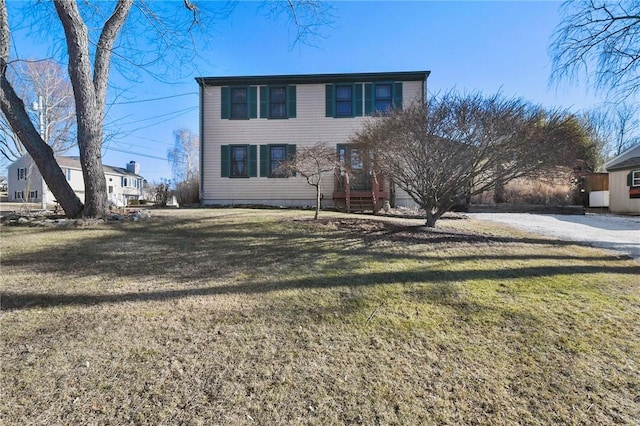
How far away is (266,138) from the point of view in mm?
14375

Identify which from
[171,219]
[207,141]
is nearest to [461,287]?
[171,219]

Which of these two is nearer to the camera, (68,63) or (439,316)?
(439,316)

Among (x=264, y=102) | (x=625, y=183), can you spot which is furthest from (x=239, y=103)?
(x=625, y=183)

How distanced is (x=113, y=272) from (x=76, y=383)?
2.47 m

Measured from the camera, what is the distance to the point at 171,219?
8.48 meters

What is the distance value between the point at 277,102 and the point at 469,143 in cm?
1013

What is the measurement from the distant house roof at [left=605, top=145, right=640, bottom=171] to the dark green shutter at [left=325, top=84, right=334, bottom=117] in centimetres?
1406

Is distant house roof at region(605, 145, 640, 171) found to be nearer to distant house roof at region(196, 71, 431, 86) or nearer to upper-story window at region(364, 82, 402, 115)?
distant house roof at region(196, 71, 431, 86)

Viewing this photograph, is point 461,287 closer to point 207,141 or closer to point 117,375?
point 117,375

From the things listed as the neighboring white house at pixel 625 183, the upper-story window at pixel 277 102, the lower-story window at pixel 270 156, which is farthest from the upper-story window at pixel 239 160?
the neighboring white house at pixel 625 183

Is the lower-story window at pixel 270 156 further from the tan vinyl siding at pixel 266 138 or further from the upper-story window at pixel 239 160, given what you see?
the upper-story window at pixel 239 160

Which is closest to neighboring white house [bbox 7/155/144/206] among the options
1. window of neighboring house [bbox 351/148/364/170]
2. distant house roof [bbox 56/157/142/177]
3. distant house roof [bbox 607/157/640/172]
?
distant house roof [bbox 56/157/142/177]

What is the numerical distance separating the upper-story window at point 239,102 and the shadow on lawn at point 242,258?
8383mm

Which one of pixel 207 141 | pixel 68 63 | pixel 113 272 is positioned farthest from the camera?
pixel 207 141
